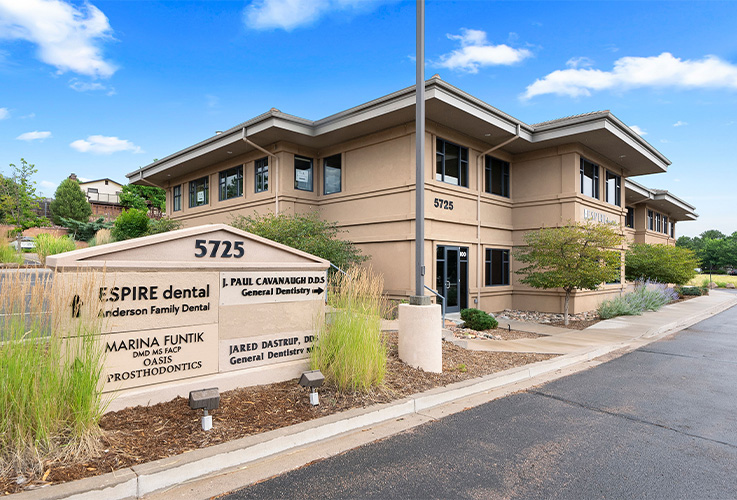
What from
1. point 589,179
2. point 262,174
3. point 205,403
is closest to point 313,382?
point 205,403

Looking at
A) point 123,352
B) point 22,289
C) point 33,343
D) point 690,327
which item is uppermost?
point 22,289

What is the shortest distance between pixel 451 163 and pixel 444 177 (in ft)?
2.44

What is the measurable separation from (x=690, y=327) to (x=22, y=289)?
59.0 feet

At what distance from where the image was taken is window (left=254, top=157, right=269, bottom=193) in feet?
57.4

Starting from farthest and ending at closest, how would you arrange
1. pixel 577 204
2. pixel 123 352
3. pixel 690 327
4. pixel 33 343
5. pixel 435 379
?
pixel 577 204 < pixel 690 327 < pixel 435 379 < pixel 123 352 < pixel 33 343

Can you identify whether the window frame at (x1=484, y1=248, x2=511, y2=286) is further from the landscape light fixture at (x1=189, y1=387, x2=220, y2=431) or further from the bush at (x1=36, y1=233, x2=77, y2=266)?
the bush at (x1=36, y1=233, x2=77, y2=266)

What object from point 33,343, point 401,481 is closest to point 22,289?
point 33,343

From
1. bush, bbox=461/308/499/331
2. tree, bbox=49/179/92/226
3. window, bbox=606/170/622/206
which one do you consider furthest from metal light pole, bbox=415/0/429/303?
tree, bbox=49/179/92/226

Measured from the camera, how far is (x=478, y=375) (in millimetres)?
7004

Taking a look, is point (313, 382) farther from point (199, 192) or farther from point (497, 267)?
point (199, 192)

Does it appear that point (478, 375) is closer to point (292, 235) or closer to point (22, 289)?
point (22, 289)

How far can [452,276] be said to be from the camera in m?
15.0

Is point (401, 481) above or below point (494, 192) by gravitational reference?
below

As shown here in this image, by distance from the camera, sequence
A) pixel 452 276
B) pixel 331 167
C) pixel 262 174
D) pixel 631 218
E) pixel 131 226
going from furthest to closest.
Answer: pixel 631 218, pixel 131 226, pixel 262 174, pixel 331 167, pixel 452 276
